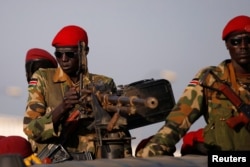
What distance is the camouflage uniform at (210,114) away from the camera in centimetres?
1167

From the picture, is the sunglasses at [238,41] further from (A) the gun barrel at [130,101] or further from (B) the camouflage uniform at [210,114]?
(A) the gun barrel at [130,101]

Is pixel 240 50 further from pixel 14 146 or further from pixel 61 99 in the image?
pixel 61 99

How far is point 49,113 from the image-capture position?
1335cm

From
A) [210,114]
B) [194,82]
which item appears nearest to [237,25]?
→ [194,82]

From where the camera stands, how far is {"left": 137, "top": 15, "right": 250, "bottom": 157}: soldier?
38.5ft

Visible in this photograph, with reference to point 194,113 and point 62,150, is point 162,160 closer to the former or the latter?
point 194,113

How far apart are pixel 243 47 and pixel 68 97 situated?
2.21 metres

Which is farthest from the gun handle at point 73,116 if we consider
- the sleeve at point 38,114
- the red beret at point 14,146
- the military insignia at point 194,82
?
the red beret at point 14,146

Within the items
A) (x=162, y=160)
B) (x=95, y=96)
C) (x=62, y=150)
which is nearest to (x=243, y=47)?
(x=95, y=96)

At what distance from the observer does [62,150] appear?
42.6ft

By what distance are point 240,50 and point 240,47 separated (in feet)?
0.11

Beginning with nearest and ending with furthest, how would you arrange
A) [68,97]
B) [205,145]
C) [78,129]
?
1. [205,145]
2. [68,97]
3. [78,129]

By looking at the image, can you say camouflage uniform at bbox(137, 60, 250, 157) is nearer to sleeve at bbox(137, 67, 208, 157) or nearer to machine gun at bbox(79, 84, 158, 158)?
sleeve at bbox(137, 67, 208, 157)

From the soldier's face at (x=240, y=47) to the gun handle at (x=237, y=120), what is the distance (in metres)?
0.62
